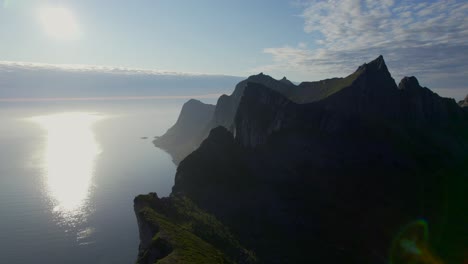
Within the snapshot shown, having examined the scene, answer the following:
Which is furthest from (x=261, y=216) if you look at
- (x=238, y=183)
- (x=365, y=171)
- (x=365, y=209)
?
(x=365, y=171)

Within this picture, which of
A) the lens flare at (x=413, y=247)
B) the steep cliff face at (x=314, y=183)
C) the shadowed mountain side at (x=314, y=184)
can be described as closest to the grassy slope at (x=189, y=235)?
the shadowed mountain side at (x=314, y=184)

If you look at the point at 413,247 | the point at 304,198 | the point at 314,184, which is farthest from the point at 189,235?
the point at 413,247

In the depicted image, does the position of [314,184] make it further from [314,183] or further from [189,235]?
[189,235]

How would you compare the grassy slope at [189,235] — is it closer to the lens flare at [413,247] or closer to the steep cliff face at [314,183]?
the steep cliff face at [314,183]

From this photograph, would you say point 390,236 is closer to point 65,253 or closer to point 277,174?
point 277,174

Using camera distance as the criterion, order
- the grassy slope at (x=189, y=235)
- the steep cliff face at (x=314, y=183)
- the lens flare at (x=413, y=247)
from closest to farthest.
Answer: the grassy slope at (x=189, y=235), the lens flare at (x=413, y=247), the steep cliff face at (x=314, y=183)

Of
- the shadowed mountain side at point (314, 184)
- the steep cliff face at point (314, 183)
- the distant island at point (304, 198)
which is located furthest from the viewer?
the steep cliff face at point (314, 183)
